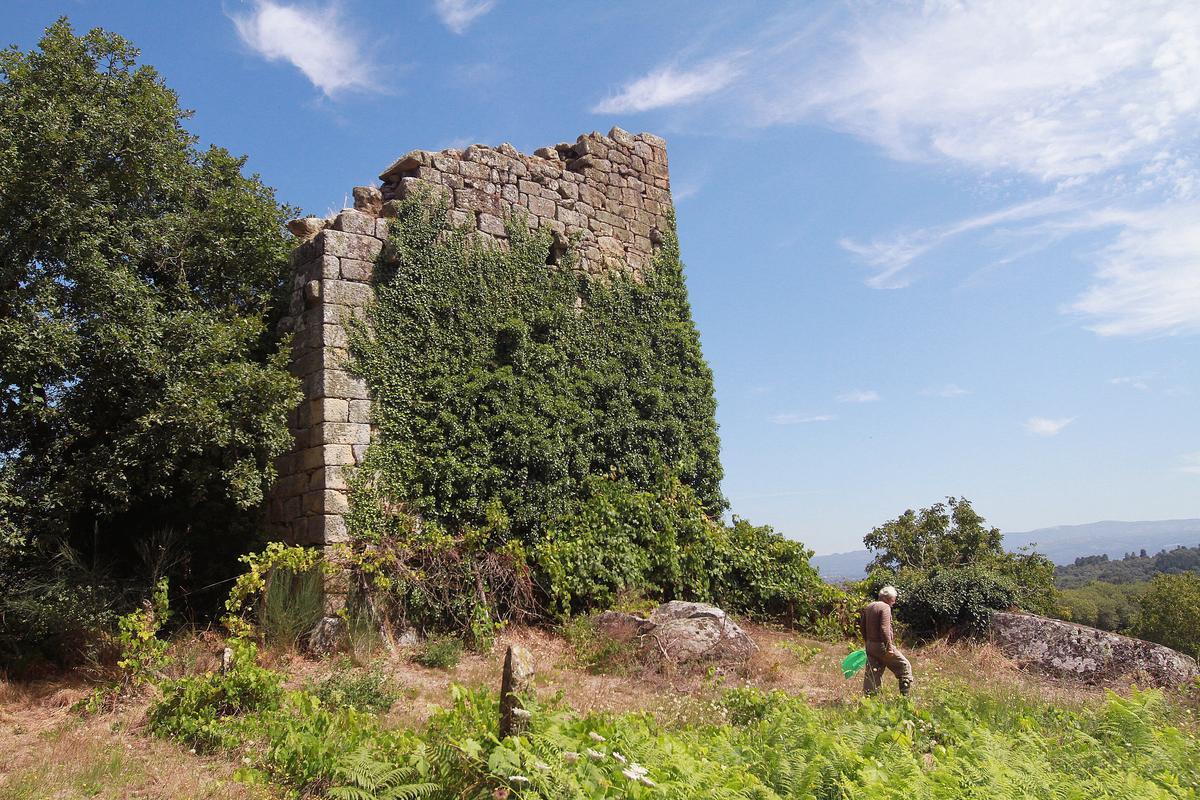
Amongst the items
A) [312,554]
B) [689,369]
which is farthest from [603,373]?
[312,554]

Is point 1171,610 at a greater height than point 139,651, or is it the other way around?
point 139,651

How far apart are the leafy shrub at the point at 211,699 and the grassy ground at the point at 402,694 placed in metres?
0.17

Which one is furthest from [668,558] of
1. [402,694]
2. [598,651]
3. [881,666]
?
[402,694]

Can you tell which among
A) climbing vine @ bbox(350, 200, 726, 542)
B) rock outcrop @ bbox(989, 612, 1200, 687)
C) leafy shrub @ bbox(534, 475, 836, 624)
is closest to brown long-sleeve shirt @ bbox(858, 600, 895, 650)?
leafy shrub @ bbox(534, 475, 836, 624)

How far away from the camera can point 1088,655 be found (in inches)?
442

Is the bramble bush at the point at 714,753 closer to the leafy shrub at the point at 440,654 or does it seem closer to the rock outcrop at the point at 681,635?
the leafy shrub at the point at 440,654

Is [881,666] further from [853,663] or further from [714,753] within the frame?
[714,753]

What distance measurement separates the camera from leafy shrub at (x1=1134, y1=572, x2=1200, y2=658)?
3027cm

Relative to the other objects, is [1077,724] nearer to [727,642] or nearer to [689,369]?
[727,642]

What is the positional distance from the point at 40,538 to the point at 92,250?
2.95m

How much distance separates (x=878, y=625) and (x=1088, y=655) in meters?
5.25

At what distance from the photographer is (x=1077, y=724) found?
6086mm

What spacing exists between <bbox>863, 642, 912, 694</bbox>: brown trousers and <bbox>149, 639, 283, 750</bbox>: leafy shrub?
5.60m

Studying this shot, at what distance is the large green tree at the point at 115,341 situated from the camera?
802 centimetres
